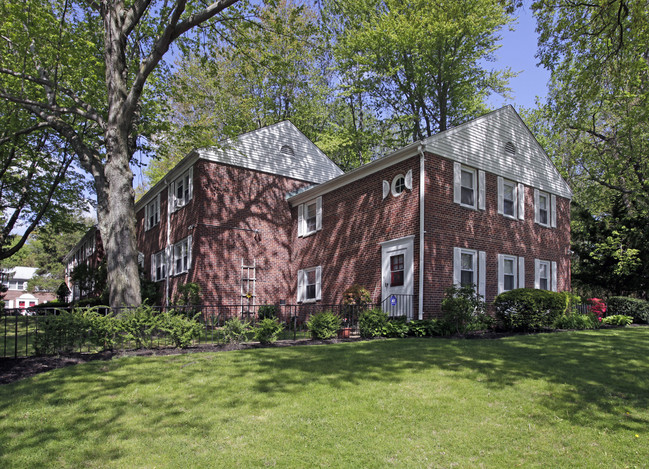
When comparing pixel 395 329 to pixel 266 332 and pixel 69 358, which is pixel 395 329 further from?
pixel 69 358

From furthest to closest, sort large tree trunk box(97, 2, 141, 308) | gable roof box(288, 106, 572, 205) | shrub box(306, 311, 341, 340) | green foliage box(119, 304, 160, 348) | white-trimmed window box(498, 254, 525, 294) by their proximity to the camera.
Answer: white-trimmed window box(498, 254, 525, 294) < gable roof box(288, 106, 572, 205) < large tree trunk box(97, 2, 141, 308) < shrub box(306, 311, 341, 340) < green foliage box(119, 304, 160, 348)

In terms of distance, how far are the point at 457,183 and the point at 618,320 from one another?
7.89 meters

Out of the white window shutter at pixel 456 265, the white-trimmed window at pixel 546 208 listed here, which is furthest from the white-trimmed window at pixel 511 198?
the white window shutter at pixel 456 265

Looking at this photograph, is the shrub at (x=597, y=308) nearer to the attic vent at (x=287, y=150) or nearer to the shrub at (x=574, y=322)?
the shrub at (x=574, y=322)

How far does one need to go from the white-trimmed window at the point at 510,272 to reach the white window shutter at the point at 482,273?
80cm

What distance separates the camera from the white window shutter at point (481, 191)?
50.6 ft

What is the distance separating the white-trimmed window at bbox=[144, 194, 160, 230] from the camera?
2422 cm

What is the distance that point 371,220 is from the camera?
51.6ft

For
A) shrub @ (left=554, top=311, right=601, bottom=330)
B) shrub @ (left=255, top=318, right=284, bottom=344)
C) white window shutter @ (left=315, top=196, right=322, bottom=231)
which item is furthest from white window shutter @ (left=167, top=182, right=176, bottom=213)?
shrub @ (left=554, top=311, right=601, bottom=330)

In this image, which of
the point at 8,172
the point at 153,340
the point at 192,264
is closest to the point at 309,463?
the point at 153,340

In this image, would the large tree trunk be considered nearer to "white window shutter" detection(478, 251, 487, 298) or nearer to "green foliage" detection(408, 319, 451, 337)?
"green foliage" detection(408, 319, 451, 337)

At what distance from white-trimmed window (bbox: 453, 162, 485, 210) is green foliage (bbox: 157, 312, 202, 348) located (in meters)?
9.58

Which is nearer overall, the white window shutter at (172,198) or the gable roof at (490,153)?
the gable roof at (490,153)

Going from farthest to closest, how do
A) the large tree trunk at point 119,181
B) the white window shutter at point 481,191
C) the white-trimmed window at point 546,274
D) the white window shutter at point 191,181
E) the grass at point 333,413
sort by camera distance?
the white window shutter at point 191,181, the white-trimmed window at point 546,274, the white window shutter at point 481,191, the large tree trunk at point 119,181, the grass at point 333,413
